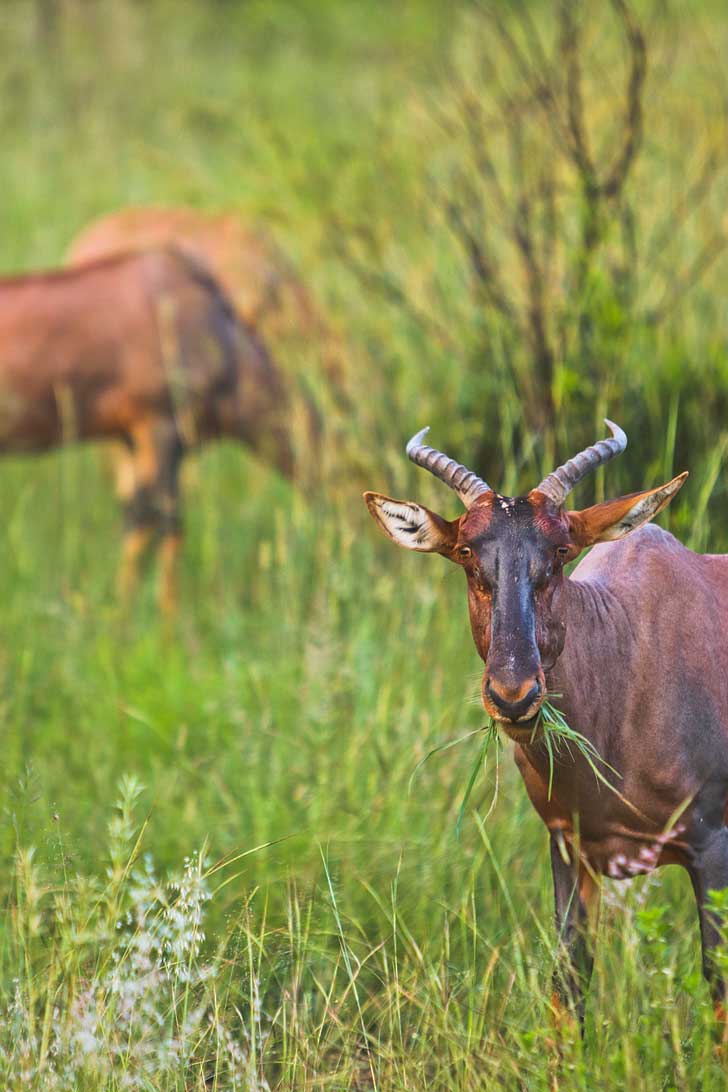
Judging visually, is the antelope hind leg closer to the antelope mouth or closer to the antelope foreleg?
the antelope foreleg

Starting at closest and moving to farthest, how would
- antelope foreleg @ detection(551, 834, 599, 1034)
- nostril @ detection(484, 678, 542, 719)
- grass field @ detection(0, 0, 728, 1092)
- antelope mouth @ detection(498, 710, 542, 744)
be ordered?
nostril @ detection(484, 678, 542, 719), antelope mouth @ detection(498, 710, 542, 744), grass field @ detection(0, 0, 728, 1092), antelope foreleg @ detection(551, 834, 599, 1034)

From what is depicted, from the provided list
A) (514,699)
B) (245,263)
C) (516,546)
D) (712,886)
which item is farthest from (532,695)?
(245,263)

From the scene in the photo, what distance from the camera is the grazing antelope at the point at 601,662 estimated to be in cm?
331

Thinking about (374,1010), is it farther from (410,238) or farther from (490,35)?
(490,35)

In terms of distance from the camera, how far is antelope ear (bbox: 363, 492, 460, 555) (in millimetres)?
3391

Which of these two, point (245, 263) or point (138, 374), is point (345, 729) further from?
point (245, 263)

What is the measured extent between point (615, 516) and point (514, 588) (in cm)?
32

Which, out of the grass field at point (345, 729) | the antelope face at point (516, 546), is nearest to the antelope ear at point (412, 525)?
the antelope face at point (516, 546)

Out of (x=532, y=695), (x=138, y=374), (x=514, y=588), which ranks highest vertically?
(x=138, y=374)

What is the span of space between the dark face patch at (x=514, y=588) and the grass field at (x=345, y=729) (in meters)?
0.50

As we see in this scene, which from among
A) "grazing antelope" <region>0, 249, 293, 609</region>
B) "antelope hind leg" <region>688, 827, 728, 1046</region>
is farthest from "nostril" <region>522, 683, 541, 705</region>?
"grazing antelope" <region>0, 249, 293, 609</region>

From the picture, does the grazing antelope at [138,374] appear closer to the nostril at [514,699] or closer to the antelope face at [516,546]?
the antelope face at [516,546]

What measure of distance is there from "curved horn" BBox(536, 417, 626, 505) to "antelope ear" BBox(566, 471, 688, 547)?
0.20 ft

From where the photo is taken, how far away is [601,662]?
362cm
